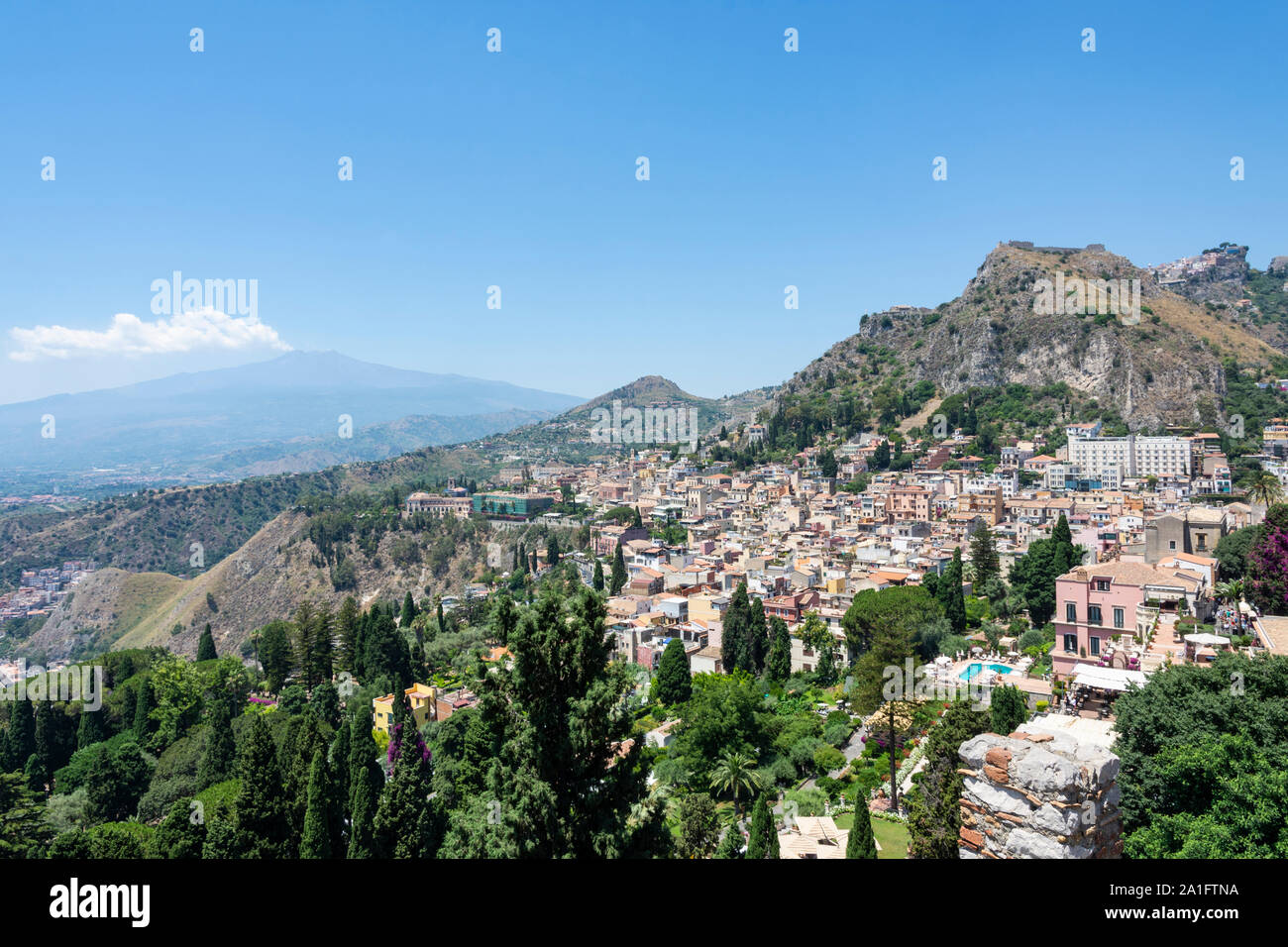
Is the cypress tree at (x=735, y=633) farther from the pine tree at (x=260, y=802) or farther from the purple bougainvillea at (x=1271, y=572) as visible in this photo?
the pine tree at (x=260, y=802)

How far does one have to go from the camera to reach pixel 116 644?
6184cm

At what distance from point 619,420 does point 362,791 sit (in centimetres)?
Result: 14725

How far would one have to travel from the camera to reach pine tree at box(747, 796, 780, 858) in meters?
12.8

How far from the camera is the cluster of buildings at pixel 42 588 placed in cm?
7181

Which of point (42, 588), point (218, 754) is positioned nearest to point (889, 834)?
point (218, 754)

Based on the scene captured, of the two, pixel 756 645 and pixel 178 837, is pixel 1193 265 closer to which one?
pixel 756 645

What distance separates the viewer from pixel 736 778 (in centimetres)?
1731

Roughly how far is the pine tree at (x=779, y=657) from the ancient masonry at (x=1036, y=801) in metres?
17.2

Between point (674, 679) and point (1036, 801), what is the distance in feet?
57.4

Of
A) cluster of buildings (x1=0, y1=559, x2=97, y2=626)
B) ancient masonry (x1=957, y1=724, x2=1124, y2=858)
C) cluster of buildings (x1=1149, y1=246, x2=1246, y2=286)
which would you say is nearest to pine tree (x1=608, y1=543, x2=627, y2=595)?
ancient masonry (x1=957, y1=724, x2=1124, y2=858)

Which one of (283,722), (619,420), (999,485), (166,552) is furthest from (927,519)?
(619,420)
